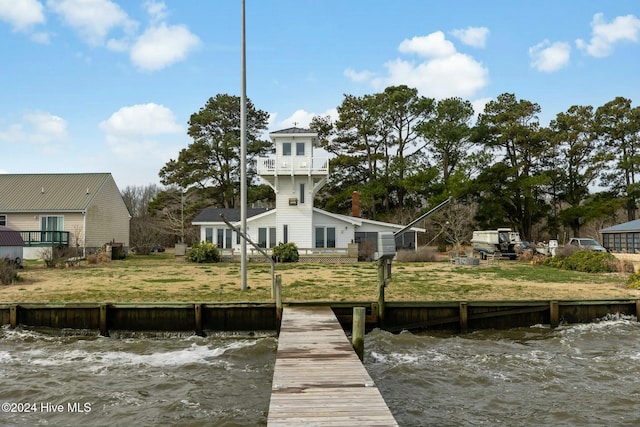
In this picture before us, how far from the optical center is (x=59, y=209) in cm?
3934

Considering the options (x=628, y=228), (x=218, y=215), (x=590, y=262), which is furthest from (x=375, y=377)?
(x=628, y=228)

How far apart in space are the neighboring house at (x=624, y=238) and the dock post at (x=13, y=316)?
38.5 metres

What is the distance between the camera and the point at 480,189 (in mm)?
52562

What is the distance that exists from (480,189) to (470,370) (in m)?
43.0

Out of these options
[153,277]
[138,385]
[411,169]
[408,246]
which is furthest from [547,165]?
[138,385]

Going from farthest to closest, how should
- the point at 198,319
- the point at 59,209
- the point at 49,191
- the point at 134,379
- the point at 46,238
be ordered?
the point at 49,191, the point at 59,209, the point at 46,238, the point at 198,319, the point at 134,379

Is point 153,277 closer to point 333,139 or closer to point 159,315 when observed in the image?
point 159,315

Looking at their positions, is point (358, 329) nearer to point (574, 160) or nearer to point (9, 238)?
point (9, 238)

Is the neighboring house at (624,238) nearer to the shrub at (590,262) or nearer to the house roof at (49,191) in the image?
the shrub at (590,262)

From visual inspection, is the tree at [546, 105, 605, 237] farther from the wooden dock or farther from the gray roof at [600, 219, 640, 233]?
the wooden dock

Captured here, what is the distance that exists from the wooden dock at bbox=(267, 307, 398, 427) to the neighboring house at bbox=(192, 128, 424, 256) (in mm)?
25729

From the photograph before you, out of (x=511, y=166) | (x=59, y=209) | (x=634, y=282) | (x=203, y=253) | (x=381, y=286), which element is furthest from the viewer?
(x=511, y=166)

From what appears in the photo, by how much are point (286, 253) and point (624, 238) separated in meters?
25.9

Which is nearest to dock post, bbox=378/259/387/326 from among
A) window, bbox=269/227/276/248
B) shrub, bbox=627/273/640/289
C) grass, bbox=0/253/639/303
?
grass, bbox=0/253/639/303
